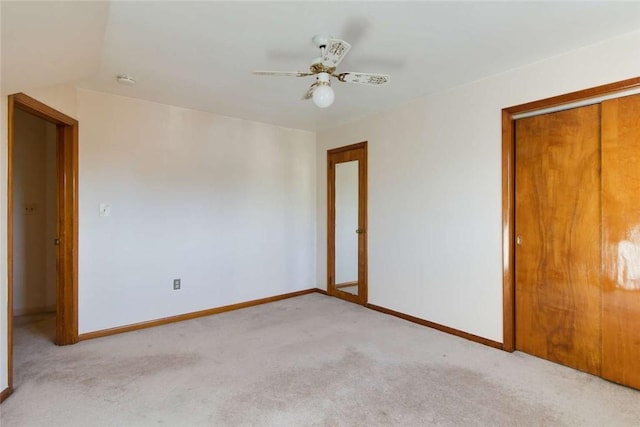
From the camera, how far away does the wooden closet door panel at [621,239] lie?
2229 millimetres

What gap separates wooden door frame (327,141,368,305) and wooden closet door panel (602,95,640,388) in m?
A: 2.33

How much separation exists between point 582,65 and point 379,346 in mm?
2710

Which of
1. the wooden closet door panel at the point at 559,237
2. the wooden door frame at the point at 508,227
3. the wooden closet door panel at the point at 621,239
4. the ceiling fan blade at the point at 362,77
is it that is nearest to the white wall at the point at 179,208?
the ceiling fan blade at the point at 362,77

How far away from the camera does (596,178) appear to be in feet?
7.97

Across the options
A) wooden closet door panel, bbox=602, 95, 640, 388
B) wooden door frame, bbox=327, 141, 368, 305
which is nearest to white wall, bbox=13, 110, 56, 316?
wooden door frame, bbox=327, 141, 368, 305

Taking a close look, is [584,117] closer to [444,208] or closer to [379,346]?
[444,208]

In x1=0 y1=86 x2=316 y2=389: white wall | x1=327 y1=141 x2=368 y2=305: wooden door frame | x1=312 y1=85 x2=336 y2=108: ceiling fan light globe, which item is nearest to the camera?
x1=312 y1=85 x2=336 y2=108: ceiling fan light globe

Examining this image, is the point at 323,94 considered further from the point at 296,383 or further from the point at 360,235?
the point at 360,235

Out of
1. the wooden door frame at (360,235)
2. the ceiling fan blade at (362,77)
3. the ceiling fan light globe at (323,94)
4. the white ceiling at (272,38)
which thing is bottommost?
the wooden door frame at (360,235)

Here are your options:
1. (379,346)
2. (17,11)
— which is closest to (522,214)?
(379,346)

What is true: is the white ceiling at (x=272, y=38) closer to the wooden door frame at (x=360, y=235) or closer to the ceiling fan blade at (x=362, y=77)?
the ceiling fan blade at (x=362, y=77)

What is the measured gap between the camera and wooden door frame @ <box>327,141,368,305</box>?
4176 millimetres

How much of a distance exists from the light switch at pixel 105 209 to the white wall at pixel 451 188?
2.85 m

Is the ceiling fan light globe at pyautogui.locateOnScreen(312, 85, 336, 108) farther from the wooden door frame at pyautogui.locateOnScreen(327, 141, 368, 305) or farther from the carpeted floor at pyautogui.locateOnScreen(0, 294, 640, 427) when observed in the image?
the wooden door frame at pyautogui.locateOnScreen(327, 141, 368, 305)
